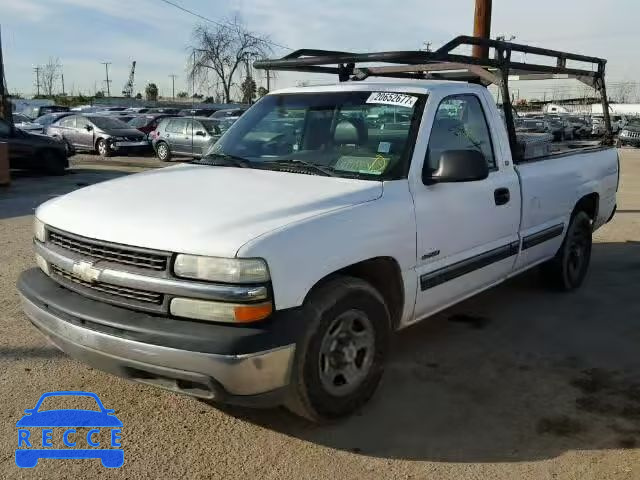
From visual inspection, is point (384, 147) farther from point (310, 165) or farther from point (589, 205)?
point (589, 205)

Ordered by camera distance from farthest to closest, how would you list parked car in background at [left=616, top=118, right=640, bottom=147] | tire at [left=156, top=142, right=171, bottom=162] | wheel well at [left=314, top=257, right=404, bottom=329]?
1. parked car in background at [left=616, top=118, right=640, bottom=147]
2. tire at [left=156, top=142, right=171, bottom=162]
3. wheel well at [left=314, top=257, right=404, bottom=329]

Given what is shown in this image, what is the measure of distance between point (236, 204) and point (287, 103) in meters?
1.69

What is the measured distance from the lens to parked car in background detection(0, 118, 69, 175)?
14.9 m

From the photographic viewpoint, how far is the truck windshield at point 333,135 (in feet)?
12.6

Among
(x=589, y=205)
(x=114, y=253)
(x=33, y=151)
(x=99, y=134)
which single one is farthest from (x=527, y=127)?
(x=99, y=134)

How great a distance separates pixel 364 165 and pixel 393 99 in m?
0.58

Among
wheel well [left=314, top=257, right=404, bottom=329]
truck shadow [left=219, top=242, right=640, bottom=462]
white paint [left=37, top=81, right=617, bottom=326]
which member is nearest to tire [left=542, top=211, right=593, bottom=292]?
truck shadow [left=219, top=242, right=640, bottom=462]

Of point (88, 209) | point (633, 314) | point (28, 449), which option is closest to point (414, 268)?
point (88, 209)

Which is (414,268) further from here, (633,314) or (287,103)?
(633,314)

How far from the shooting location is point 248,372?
2820 millimetres

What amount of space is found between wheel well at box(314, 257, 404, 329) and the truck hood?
37cm

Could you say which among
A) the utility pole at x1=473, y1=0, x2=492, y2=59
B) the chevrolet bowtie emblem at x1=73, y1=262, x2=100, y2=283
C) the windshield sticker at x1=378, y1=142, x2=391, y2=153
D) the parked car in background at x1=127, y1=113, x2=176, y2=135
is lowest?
the chevrolet bowtie emblem at x1=73, y1=262, x2=100, y2=283

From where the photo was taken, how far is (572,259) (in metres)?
6.11

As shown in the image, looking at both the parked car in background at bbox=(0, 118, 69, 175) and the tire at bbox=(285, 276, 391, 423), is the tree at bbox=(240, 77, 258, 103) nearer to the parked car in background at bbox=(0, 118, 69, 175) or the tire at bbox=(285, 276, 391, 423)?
the parked car in background at bbox=(0, 118, 69, 175)
